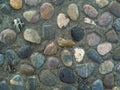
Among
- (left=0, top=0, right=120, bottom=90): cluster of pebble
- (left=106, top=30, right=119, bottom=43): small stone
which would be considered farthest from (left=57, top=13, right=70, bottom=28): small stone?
(left=106, top=30, right=119, bottom=43): small stone

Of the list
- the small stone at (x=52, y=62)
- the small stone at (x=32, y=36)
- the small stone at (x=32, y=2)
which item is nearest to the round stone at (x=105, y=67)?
the small stone at (x=52, y=62)

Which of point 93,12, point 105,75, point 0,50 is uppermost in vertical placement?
point 93,12

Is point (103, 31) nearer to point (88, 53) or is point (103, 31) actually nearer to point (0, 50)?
point (88, 53)

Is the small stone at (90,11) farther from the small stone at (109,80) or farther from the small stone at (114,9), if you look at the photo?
the small stone at (109,80)

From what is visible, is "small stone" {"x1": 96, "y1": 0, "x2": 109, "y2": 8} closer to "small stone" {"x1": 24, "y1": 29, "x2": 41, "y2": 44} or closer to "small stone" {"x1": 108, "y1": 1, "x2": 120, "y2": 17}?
"small stone" {"x1": 108, "y1": 1, "x2": 120, "y2": 17}

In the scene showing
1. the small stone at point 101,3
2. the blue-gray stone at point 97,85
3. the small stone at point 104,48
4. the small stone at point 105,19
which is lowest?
the blue-gray stone at point 97,85

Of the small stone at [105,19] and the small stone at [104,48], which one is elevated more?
the small stone at [105,19]

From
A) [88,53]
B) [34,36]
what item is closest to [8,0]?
[34,36]
